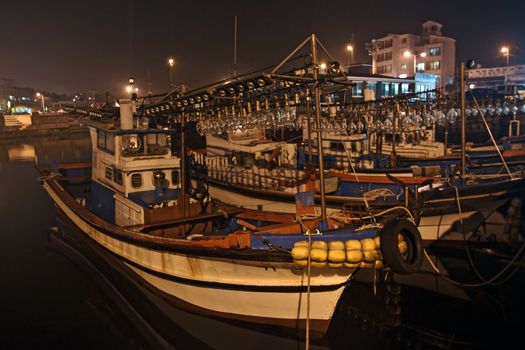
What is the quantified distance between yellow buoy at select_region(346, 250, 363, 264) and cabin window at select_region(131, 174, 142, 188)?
7.59 m

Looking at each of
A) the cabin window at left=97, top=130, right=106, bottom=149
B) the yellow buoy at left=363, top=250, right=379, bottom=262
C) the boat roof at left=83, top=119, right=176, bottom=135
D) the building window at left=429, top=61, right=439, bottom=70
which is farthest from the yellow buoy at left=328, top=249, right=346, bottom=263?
the building window at left=429, top=61, right=439, bottom=70

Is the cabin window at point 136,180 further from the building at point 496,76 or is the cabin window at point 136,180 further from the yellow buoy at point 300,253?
the building at point 496,76

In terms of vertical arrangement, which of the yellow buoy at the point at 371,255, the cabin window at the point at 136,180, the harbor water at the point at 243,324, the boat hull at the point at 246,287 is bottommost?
the harbor water at the point at 243,324

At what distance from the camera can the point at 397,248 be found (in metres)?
6.84

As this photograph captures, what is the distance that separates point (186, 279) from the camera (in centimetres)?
902

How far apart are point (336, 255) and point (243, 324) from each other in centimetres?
345

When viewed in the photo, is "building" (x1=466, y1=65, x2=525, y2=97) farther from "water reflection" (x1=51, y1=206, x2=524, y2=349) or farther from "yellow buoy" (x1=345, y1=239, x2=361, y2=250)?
"yellow buoy" (x1=345, y1=239, x2=361, y2=250)

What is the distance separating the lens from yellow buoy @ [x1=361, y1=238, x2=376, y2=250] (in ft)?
22.9

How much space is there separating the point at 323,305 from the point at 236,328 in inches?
89.9

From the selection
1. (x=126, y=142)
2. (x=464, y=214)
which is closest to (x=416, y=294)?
(x=464, y=214)

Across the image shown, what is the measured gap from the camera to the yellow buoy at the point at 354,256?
22.6 feet

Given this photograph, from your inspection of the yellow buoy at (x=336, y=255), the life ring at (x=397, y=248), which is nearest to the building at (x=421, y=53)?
the life ring at (x=397, y=248)

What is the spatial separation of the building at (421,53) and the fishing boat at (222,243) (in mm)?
62720

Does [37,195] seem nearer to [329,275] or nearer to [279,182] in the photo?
[279,182]
